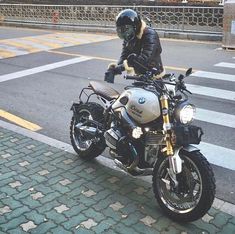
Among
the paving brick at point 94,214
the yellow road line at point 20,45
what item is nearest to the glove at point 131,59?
the paving brick at point 94,214

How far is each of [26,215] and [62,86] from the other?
5619 mm

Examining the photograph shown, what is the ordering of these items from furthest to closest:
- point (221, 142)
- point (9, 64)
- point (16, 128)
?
point (9, 64) → point (16, 128) → point (221, 142)

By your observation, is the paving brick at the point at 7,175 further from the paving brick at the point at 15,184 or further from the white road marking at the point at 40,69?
the white road marking at the point at 40,69

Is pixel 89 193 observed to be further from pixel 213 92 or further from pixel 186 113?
pixel 213 92

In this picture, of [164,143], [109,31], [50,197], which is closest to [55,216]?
[50,197]

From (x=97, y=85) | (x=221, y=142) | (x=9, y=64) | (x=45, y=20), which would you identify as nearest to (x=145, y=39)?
(x=97, y=85)

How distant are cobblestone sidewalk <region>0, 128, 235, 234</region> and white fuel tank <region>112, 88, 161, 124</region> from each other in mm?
922

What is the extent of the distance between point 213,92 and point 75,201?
5.20 m

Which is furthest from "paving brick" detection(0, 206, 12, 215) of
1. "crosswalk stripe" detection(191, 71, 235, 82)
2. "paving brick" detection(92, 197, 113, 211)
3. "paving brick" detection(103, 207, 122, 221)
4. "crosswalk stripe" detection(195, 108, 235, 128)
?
"crosswalk stripe" detection(191, 71, 235, 82)

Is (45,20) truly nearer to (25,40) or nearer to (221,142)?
(25,40)

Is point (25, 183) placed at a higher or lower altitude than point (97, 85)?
lower

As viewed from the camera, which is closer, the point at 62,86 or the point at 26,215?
the point at 26,215

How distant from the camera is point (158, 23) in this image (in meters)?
17.4

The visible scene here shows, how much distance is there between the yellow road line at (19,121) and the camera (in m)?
7.11
